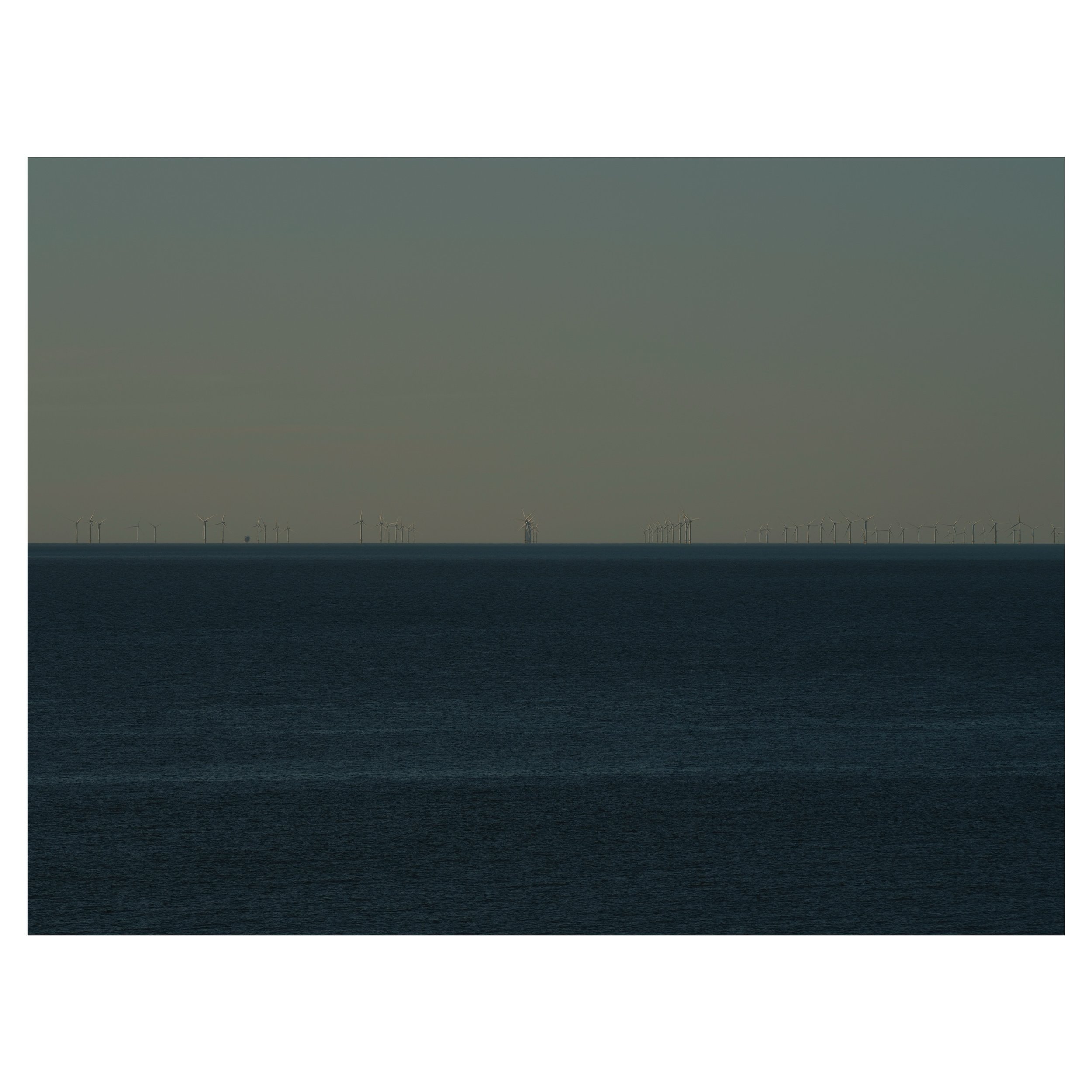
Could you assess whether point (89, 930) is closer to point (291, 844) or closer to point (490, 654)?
point (291, 844)

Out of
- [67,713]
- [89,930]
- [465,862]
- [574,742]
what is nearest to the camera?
[89,930]

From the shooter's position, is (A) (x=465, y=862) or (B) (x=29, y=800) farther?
(B) (x=29, y=800)

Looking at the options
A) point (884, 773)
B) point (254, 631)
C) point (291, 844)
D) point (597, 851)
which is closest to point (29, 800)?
point (291, 844)

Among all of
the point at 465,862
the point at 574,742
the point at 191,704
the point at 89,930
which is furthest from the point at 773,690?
the point at 89,930
